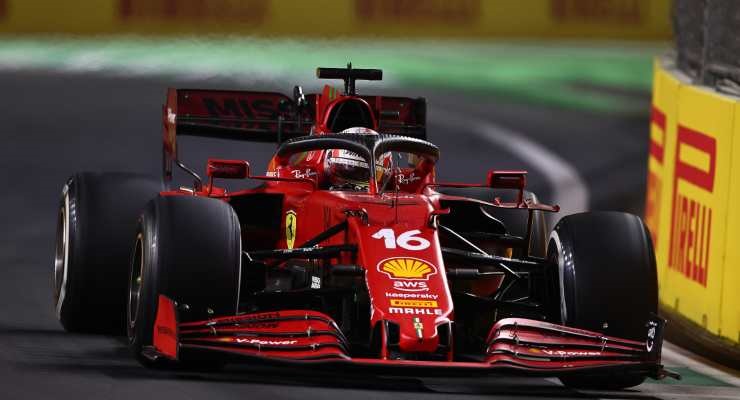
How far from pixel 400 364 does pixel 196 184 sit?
331 cm

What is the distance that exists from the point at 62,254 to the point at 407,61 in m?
19.1

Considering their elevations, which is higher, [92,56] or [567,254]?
[567,254]

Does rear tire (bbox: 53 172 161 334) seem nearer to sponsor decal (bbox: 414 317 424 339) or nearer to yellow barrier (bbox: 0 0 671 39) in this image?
sponsor decal (bbox: 414 317 424 339)

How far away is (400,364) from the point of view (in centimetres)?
A: 906

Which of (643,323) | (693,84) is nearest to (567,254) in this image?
(643,323)

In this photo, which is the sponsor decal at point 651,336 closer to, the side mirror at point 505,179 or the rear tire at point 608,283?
the rear tire at point 608,283

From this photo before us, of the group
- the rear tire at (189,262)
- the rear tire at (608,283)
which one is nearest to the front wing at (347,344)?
the rear tire at (189,262)

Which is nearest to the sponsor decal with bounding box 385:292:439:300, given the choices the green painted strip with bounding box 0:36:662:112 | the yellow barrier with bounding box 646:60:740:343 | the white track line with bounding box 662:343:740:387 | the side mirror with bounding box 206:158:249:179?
the side mirror with bounding box 206:158:249:179

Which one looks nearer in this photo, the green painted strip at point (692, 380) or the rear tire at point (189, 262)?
the rear tire at point (189, 262)

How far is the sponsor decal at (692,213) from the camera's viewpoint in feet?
41.9

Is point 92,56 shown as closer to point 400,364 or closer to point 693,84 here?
point 693,84

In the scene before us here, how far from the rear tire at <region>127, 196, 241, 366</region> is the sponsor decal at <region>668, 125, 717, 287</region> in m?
4.04

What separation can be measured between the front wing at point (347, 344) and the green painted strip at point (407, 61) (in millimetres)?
18034

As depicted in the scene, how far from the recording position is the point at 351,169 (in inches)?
447
